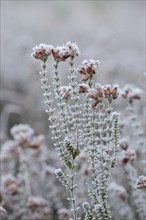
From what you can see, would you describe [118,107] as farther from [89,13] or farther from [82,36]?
[89,13]

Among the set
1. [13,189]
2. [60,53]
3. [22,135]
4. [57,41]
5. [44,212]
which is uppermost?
[57,41]

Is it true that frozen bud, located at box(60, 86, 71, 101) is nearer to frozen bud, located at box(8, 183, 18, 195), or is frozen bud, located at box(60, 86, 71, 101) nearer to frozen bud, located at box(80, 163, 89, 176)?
frozen bud, located at box(80, 163, 89, 176)

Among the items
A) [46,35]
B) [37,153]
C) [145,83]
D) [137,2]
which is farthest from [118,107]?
[137,2]

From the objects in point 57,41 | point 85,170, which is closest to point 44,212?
point 85,170

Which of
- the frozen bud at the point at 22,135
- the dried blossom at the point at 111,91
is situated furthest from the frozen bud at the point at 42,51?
the frozen bud at the point at 22,135

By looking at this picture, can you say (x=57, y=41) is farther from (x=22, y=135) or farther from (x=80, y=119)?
(x=80, y=119)

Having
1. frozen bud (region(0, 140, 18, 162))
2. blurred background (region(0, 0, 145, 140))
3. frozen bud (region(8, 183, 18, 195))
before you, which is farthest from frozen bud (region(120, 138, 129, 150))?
blurred background (region(0, 0, 145, 140))

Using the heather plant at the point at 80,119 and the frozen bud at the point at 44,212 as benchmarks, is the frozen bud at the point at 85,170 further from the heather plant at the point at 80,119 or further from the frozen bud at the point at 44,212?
the heather plant at the point at 80,119
